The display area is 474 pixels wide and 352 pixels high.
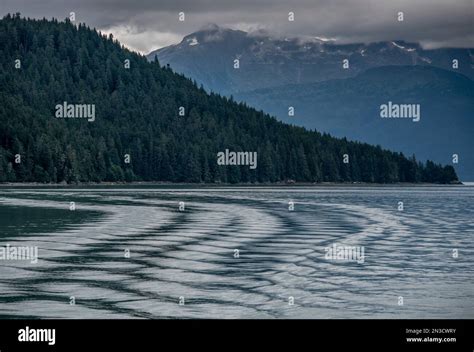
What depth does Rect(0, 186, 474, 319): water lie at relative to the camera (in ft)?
122

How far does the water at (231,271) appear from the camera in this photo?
1465 inches

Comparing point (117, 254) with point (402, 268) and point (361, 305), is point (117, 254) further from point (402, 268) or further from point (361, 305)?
point (361, 305)

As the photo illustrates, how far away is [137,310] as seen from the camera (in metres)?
36.0

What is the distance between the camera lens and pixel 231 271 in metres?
48.6

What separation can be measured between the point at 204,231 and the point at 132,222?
12.2m

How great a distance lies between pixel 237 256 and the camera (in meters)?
55.8

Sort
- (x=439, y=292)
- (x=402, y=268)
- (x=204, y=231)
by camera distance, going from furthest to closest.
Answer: (x=204, y=231)
(x=402, y=268)
(x=439, y=292)

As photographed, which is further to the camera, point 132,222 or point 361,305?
point 132,222
